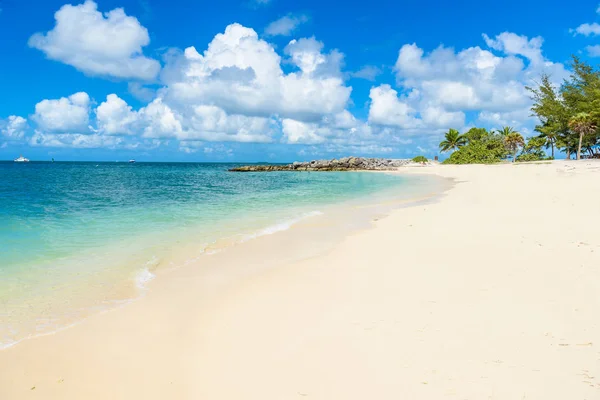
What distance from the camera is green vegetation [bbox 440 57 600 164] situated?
46219 mm

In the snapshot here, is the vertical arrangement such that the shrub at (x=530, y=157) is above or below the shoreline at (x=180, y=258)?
above

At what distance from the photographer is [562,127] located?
179ft

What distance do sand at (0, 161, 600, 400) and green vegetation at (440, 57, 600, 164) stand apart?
50.9 m

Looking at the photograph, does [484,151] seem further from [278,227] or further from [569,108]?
[278,227]

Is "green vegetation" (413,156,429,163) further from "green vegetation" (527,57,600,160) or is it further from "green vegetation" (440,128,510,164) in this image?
"green vegetation" (527,57,600,160)

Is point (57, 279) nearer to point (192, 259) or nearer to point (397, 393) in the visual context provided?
point (192, 259)

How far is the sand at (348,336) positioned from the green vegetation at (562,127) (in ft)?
167

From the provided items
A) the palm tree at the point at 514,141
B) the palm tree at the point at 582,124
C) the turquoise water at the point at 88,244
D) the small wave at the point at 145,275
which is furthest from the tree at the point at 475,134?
the small wave at the point at 145,275

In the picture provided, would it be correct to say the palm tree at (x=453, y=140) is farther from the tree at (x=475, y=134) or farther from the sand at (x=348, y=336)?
the sand at (x=348, y=336)

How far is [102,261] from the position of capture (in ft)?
28.7

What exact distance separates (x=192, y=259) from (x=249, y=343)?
16.3 feet

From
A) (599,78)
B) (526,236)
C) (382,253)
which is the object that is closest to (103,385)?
(382,253)

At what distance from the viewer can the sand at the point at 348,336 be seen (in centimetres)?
349

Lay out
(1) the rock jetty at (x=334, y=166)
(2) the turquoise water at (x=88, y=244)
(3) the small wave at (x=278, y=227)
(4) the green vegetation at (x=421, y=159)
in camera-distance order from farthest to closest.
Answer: (4) the green vegetation at (x=421, y=159) < (1) the rock jetty at (x=334, y=166) < (3) the small wave at (x=278, y=227) < (2) the turquoise water at (x=88, y=244)
